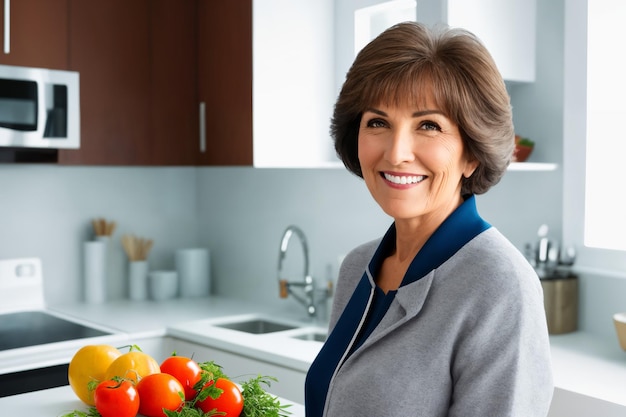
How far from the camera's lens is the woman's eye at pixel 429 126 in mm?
1199

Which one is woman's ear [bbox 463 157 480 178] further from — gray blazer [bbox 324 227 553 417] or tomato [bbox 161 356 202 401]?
tomato [bbox 161 356 202 401]

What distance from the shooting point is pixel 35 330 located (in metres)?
2.91

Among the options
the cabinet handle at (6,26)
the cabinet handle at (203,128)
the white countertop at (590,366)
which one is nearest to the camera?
the white countertop at (590,366)

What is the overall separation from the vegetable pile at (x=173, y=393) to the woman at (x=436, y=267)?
138 mm

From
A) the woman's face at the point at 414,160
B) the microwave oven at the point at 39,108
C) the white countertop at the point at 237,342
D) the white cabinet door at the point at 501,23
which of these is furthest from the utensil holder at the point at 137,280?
the woman's face at the point at 414,160

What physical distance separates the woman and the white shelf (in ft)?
3.52

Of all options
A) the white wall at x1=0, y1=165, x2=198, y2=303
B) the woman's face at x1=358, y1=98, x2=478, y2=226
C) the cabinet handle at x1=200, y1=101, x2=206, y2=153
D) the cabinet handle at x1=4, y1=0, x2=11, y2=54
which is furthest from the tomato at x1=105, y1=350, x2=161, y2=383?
the white wall at x1=0, y1=165, x2=198, y2=303

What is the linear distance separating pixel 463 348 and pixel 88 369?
0.85m

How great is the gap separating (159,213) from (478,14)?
Answer: 78.7 inches

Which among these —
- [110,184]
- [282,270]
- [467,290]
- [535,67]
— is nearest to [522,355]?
[467,290]

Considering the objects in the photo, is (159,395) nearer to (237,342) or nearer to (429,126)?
(429,126)

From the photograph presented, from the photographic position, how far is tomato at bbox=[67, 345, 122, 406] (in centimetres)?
159

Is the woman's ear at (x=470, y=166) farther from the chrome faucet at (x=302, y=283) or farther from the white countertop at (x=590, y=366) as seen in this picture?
the chrome faucet at (x=302, y=283)

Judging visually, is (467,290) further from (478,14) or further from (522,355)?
(478,14)
